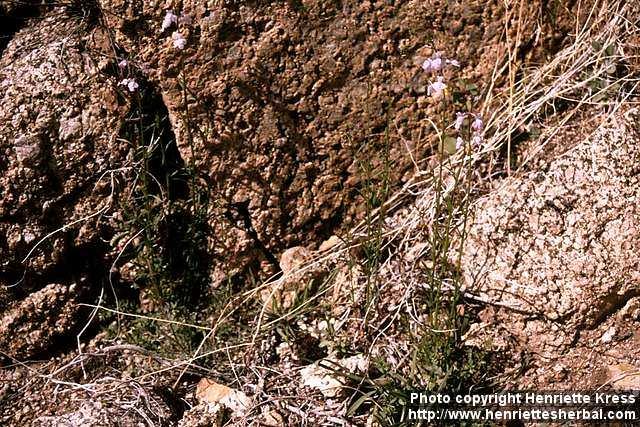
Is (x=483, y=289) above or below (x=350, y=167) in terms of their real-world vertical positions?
below

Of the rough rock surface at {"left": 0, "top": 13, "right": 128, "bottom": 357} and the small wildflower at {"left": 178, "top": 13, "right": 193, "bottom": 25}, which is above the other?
the small wildflower at {"left": 178, "top": 13, "right": 193, "bottom": 25}

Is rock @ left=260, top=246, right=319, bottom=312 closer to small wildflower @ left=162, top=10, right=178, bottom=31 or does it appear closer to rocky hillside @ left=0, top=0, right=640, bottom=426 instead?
rocky hillside @ left=0, top=0, right=640, bottom=426

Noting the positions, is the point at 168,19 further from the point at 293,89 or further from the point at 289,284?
the point at 289,284

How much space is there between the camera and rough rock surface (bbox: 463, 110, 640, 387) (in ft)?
8.59

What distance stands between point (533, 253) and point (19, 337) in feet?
5.54

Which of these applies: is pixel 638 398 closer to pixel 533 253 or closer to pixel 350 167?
pixel 533 253

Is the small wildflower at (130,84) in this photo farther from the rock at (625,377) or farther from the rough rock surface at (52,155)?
the rock at (625,377)

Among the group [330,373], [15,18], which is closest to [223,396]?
[330,373]

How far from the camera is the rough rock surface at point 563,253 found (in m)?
2.62

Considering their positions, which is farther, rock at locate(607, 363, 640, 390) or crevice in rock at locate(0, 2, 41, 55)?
crevice in rock at locate(0, 2, 41, 55)

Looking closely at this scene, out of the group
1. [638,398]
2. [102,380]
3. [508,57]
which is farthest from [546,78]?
[102,380]

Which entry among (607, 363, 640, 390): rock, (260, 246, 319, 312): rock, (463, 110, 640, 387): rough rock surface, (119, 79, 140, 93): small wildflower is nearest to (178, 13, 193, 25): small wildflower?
(119, 79, 140, 93): small wildflower

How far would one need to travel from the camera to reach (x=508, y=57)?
2.94 m

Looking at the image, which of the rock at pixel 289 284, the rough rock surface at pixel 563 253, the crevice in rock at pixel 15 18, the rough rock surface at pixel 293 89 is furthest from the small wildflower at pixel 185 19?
the rough rock surface at pixel 563 253
